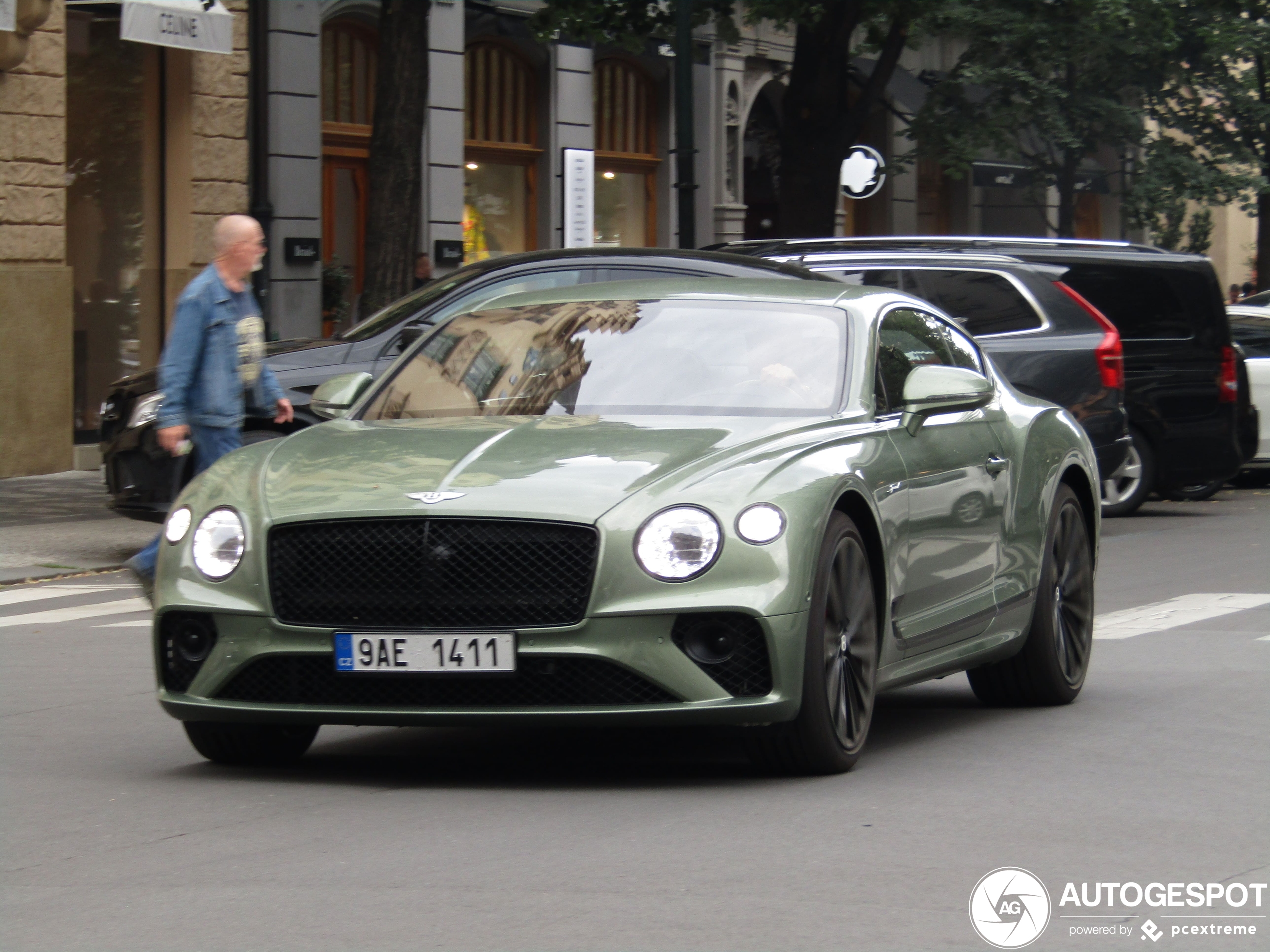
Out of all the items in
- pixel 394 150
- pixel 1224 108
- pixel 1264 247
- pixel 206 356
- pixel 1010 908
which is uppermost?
pixel 1224 108

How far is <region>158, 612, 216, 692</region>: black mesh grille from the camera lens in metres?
6.46

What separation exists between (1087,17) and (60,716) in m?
18.7

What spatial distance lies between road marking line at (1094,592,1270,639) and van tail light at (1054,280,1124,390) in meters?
3.09

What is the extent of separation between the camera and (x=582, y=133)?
28.7 m

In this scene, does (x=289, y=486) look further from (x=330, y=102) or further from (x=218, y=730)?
(x=330, y=102)

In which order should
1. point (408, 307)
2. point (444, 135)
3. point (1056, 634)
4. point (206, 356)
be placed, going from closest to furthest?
point (1056, 634) → point (206, 356) → point (408, 307) → point (444, 135)

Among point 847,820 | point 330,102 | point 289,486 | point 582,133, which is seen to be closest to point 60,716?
point 289,486

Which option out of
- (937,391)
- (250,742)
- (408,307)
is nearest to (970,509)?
(937,391)

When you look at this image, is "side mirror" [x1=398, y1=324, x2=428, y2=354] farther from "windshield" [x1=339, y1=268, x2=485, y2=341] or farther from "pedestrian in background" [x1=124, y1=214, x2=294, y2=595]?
"pedestrian in background" [x1=124, y1=214, x2=294, y2=595]

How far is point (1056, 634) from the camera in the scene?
8.25 m

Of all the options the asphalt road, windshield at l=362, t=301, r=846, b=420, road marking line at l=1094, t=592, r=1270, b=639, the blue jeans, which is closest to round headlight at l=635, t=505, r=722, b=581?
the asphalt road

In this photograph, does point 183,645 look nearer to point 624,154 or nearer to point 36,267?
point 36,267

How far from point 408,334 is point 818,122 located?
12104 millimetres

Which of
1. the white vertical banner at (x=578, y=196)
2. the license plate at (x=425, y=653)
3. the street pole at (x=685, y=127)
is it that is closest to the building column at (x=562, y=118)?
the street pole at (x=685, y=127)
